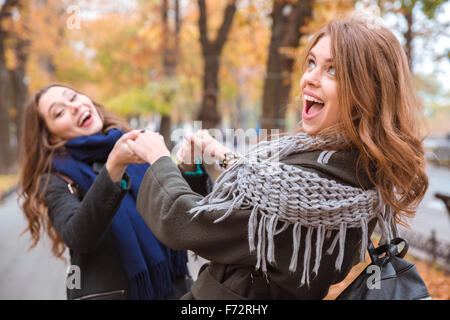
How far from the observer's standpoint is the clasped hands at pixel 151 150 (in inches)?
60.2

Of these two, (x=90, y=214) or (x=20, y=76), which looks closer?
(x=90, y=214)

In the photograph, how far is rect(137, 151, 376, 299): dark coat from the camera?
1279mm

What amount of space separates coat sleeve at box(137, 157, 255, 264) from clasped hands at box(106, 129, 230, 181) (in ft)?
0.62

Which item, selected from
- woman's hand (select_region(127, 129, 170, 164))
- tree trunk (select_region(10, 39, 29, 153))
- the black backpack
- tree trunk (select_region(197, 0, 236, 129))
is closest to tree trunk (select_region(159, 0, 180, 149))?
tree trunk (select_region(197, 0, 236, 129))

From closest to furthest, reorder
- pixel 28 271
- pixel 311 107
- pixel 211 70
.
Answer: pixel 311 107 → pixel 28 271 → pixel 211 70

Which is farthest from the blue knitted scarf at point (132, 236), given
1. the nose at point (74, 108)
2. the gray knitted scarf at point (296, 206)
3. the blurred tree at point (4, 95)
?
the blurred tree at point (4, 95)

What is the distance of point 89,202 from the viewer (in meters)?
1.73

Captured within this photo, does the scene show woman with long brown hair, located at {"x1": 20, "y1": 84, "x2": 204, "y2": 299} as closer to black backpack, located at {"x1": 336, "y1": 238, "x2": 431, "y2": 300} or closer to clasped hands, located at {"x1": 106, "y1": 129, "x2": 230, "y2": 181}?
clasped hands, located at {"x1": 106, "y1": 129, "x2": 230, "y2": 181}

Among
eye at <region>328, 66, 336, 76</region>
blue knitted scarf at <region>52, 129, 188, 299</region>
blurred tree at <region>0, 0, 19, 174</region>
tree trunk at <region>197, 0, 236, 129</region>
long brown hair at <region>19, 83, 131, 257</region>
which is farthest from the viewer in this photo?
blurred tree at <region>0, 0, 19, 174</region>

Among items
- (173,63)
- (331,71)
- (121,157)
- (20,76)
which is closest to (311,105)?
(331,71)

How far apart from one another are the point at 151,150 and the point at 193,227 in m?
0.39

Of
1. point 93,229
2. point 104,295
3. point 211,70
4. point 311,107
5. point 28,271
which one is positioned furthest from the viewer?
point 211,70

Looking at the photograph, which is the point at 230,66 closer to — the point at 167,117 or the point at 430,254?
the point at 167,117

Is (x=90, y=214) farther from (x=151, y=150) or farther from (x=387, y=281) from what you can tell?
(x=387, y=281)
